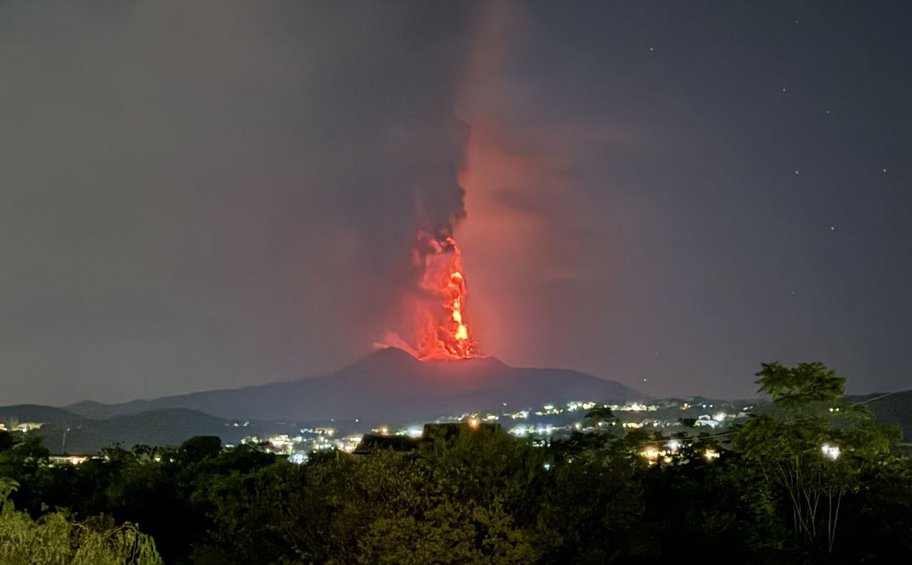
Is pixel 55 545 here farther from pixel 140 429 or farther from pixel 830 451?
pixel 140 429

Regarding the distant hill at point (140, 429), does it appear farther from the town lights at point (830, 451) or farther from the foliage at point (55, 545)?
the town lights at point (830, 451)

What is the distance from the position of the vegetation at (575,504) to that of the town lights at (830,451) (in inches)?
0.8

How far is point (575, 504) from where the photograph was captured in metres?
11.7

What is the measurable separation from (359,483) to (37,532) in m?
3.78

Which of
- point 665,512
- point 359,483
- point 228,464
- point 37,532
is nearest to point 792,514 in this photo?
point 665,512

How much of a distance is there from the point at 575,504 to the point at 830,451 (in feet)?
16.1

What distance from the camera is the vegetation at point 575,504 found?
10914mm

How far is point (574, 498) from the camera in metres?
11.7

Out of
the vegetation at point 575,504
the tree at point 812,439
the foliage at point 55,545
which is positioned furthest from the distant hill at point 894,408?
the foliage at point 55,545

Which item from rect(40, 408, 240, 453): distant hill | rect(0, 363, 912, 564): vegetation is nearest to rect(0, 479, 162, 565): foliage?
rect(0, 363, 912, 564): vegetation

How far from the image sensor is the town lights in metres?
13.9

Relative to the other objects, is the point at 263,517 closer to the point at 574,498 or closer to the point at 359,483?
the point at 359,483

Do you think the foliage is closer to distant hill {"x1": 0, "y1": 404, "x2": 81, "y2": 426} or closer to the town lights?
the town lights

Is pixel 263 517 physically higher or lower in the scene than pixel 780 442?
lower
